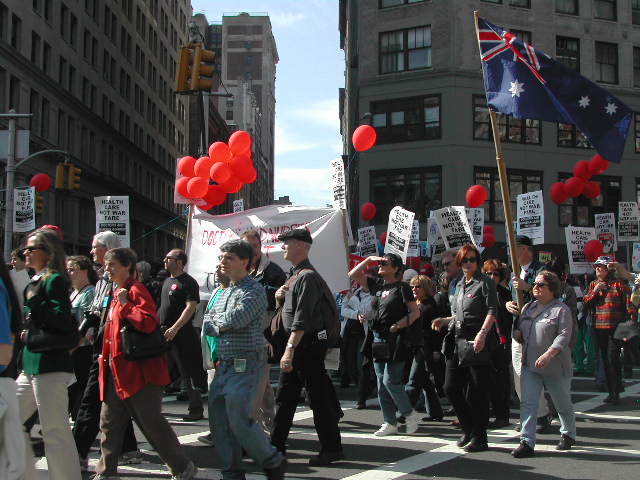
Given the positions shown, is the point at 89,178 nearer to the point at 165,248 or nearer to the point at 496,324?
the point at 165,248

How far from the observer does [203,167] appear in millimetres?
12008

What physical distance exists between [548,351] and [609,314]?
4182mm

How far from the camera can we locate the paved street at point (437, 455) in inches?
266

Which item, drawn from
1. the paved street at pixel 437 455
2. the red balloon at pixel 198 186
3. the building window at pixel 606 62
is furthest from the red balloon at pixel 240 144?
the building window at pixel 606 62

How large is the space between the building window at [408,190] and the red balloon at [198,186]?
74.9 ft

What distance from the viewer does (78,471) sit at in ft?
18.7

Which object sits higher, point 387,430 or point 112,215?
point 112,215

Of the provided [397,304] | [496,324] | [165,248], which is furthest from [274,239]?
[165,248]

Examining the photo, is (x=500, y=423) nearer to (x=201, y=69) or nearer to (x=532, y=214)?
(x=201, y=69)

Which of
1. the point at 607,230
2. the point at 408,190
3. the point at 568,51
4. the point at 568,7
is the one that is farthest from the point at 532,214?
the point at 568,7

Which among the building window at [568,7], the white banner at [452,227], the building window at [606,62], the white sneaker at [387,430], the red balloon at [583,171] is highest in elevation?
the building window at [568,7]

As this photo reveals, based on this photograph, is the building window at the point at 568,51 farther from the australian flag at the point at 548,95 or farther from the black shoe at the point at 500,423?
the black shoe at the point at 500,423

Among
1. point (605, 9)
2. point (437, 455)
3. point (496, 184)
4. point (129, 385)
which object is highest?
point (605, 9)

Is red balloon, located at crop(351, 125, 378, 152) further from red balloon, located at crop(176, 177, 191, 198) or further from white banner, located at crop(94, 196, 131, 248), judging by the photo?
white banner, located at crop(94, 196, 131, 248)
